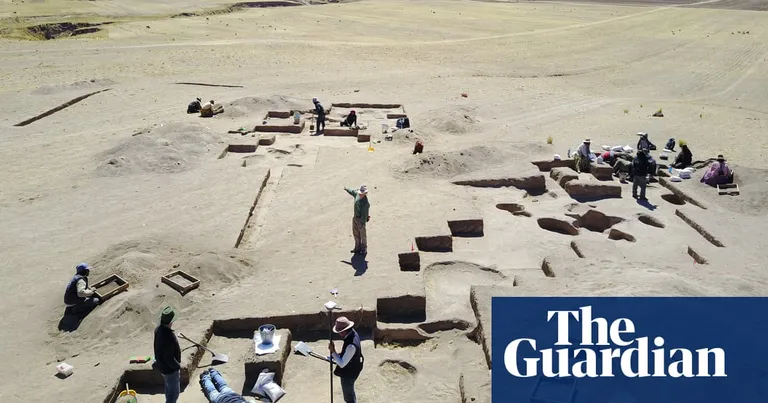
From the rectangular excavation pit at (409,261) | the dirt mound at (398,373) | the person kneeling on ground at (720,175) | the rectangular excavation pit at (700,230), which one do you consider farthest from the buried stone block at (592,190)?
the dirt mound at (398,373)

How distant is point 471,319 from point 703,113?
18.9 metres

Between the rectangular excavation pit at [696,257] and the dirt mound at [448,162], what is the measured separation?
6418 millimetres

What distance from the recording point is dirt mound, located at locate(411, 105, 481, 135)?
21938mm

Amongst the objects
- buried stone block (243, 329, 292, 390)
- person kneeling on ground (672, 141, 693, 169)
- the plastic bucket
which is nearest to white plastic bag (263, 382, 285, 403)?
buried stone block (243, 329, 292, 390)

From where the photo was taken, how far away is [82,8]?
5059cm

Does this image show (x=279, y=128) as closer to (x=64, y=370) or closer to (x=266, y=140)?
(x=266, y=140)

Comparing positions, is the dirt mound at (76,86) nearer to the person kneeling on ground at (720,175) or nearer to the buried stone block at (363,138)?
the buried stone block at (363,138)

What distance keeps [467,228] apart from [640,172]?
16.2 feet

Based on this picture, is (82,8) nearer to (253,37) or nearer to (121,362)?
(253,37)

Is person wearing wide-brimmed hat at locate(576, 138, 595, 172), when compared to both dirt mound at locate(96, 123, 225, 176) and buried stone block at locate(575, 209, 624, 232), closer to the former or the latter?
buried stone block at locate(575, 209, 624, 232)

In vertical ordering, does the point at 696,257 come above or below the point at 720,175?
below

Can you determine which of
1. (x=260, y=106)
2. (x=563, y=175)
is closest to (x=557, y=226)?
(x=563, y=175)

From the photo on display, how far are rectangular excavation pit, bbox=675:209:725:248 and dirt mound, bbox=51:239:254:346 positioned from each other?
9709 mm

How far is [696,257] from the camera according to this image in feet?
40.5
